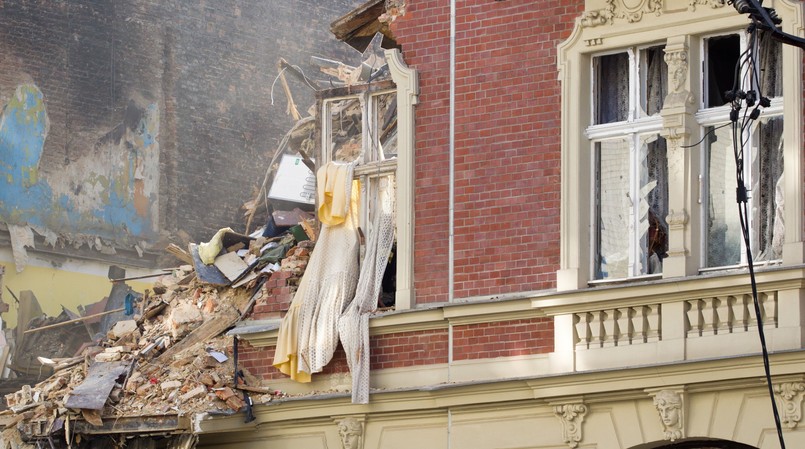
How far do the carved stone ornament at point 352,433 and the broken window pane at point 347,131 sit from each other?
Answer: 421 centimetres

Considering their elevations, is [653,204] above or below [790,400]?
above

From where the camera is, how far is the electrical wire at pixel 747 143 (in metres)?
16.8

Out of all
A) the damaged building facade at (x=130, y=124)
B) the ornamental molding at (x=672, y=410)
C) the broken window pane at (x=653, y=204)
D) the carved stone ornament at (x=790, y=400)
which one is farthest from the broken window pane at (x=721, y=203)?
the damaged building facade at (x=130, y=124)

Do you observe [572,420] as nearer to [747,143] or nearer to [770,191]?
[770,191]

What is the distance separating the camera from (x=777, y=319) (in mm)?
18078

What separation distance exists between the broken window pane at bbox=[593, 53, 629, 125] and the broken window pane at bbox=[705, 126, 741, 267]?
104cm

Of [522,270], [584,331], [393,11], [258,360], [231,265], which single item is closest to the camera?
[584,331]

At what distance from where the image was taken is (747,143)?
19.0 m

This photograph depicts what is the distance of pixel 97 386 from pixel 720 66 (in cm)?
735

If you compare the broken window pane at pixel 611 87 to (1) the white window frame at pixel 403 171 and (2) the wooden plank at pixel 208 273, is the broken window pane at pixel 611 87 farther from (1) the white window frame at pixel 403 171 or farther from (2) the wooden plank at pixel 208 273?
(2) the wooden plank at pixel 208 273

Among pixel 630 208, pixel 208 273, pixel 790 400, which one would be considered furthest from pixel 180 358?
pixel 790 400

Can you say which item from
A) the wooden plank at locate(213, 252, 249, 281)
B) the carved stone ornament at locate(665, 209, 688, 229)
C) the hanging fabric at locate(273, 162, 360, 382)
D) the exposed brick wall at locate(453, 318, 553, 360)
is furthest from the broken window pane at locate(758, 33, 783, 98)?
the wooden plank at locate(213, 252, 249, 281)

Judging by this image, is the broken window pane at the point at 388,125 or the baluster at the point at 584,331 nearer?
the baluster at the point at 584,331

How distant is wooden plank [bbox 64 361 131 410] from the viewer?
21.0 meters
